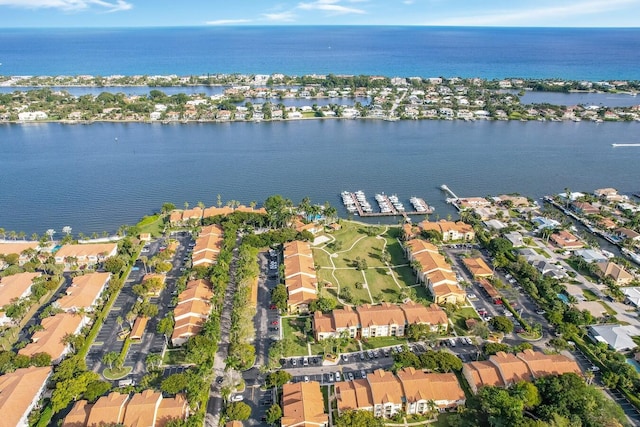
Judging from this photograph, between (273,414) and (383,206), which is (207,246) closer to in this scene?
(273,414)

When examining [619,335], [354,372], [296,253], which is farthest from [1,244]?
[619,335]

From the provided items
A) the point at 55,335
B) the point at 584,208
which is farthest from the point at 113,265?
the point at 584,208

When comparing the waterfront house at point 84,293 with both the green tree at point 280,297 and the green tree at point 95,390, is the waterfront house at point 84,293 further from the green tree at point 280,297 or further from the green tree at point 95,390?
the green tree at point 280,297

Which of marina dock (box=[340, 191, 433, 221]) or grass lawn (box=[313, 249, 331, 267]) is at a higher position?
marina dock (box=[340, 191, 433, 221])

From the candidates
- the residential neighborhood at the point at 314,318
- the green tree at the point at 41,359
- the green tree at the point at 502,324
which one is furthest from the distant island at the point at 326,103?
the green tree at the point at 41,359

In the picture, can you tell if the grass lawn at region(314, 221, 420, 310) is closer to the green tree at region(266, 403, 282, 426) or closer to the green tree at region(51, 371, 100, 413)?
the green tree at region(266, 403, 282, 426)

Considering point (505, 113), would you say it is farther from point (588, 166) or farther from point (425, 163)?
point (425, 163)

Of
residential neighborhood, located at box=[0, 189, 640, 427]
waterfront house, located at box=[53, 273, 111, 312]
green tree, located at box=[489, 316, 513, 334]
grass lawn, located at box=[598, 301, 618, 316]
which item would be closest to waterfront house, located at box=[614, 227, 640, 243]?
residential neighborhood, located at box=[0, 189, 640, 427]
